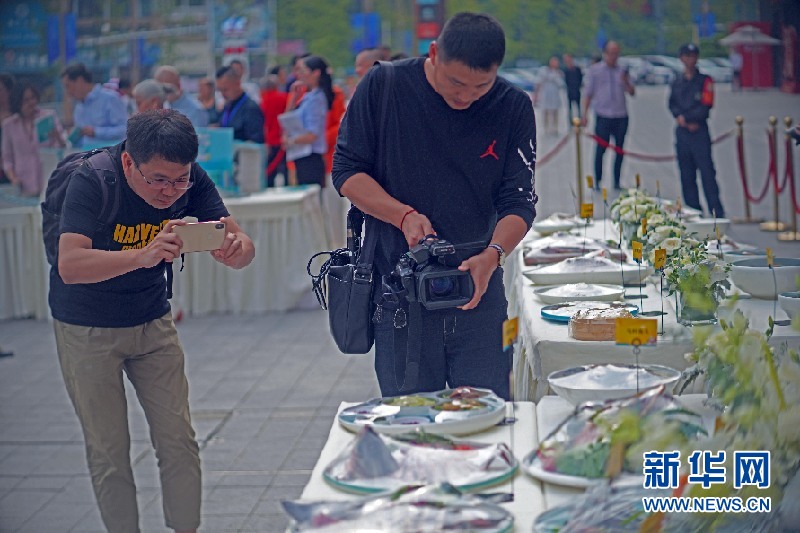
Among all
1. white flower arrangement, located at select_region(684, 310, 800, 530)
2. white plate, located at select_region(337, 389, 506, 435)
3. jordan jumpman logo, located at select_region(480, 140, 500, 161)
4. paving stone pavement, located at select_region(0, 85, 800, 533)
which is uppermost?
jordan jumpman logo, located at select_region(480, 140, 500, 161)

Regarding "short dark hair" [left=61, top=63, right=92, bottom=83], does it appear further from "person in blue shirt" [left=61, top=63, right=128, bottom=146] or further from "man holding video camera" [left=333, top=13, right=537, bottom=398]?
"man holding video camera" [left=333, top=13, right=537, bottom=398]

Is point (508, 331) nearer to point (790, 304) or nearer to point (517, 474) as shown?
point (517, 474)

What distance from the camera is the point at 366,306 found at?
10.7 feet

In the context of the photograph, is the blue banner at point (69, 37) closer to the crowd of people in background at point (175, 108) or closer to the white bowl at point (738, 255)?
the crowd of people in background at point (175, 108)

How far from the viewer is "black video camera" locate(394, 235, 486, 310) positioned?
300cm

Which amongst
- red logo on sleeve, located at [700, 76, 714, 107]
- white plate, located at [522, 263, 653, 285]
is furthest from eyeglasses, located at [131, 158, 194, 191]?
red logo on sleeve, located at [700, 76, 714, 107]

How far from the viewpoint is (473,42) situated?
9.75 feet

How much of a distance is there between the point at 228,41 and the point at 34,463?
94.2 feet

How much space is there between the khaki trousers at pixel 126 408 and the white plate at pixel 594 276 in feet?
4.75

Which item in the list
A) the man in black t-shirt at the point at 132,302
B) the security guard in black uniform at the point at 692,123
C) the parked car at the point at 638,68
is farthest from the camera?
the parked car at the point at 638,68

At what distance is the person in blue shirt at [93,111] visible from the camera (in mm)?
9086

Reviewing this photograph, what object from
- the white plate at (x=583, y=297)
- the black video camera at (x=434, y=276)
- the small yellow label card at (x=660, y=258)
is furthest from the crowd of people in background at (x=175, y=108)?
the black video camera at (x=434, y=276)

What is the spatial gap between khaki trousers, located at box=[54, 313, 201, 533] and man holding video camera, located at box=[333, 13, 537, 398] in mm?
643

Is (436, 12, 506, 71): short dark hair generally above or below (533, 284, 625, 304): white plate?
above
